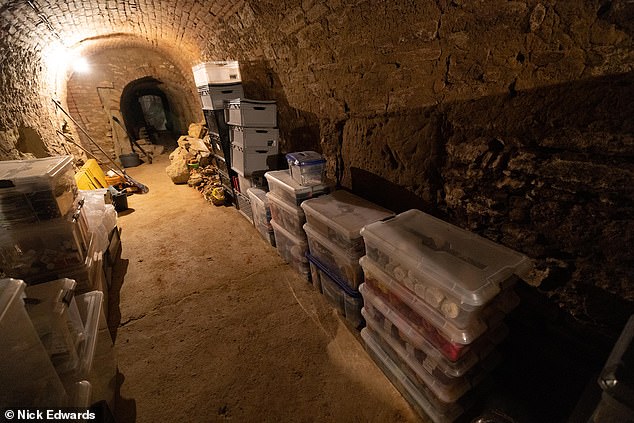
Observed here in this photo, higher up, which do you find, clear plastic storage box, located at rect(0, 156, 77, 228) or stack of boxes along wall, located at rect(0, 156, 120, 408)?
clear plastic storage box, located at rect(0, 156, 77, 228)

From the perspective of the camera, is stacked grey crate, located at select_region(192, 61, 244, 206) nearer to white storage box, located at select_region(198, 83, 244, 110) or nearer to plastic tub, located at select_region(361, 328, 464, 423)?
white storage box, located at select_region(198, 83, 244, 110)

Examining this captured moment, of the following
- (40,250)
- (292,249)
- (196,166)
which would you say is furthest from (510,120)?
(196,166)

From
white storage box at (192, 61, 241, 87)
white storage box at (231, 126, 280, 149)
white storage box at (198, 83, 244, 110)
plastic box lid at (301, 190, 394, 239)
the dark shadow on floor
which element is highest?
white storage box at (192, 61, 241, 87)

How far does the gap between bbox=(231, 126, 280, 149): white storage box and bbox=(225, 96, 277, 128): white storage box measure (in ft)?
0.19

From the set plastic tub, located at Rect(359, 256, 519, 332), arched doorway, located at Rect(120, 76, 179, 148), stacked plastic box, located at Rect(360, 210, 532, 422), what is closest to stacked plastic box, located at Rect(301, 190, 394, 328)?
stacked plastic box, located at Rect(360, 210, 532, 422)

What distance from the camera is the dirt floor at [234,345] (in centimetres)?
157

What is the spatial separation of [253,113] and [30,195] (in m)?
2.05

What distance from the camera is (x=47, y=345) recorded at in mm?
1300

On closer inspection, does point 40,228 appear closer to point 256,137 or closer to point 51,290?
point 51,290

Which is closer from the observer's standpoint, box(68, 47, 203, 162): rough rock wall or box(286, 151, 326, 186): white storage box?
box(286, 151, 326, 186): white storage box

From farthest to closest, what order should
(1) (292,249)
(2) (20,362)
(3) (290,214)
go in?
(1) (292,249) → (3) (290,214) → (2) (20,362)

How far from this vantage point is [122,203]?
14.2ft

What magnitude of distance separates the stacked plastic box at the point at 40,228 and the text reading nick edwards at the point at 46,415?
1.26 m

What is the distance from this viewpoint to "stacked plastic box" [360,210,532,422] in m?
1.14
